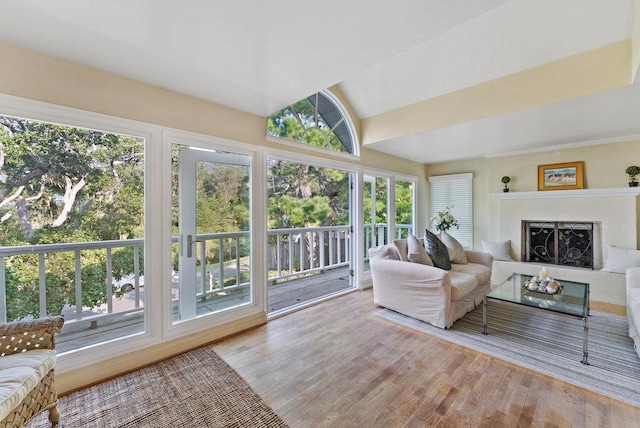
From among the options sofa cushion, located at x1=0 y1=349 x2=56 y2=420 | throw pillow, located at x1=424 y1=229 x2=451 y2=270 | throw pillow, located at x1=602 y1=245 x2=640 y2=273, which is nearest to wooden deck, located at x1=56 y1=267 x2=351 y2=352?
sofa cushion, located at x1=0 y1=349 x2=56 y2=420

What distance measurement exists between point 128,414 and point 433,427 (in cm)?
192

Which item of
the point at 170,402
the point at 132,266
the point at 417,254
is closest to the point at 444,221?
the point at 417,254

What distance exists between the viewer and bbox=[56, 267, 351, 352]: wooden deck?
240 cm

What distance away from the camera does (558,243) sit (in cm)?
430

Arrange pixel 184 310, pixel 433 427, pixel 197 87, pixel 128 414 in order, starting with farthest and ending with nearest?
pixel 184 310, pixel 197 87, pixel 128 414, pixel 433 427

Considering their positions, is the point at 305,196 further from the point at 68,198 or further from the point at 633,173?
the point at 633,173

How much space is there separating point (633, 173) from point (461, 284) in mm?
3066

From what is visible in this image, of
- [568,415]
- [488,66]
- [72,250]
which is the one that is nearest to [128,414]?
[72,250]

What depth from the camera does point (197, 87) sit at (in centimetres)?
238

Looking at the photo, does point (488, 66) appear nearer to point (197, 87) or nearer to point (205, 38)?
point (205, 38)

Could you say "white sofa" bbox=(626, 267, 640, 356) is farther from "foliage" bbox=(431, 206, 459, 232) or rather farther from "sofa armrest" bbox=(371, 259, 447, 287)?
"foliage" bbox=(431, 206, 459, 232)

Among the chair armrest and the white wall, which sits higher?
the white wall

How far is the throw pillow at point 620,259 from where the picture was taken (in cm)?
347

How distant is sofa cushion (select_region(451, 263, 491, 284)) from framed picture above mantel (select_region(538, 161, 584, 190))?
77.9 inches
